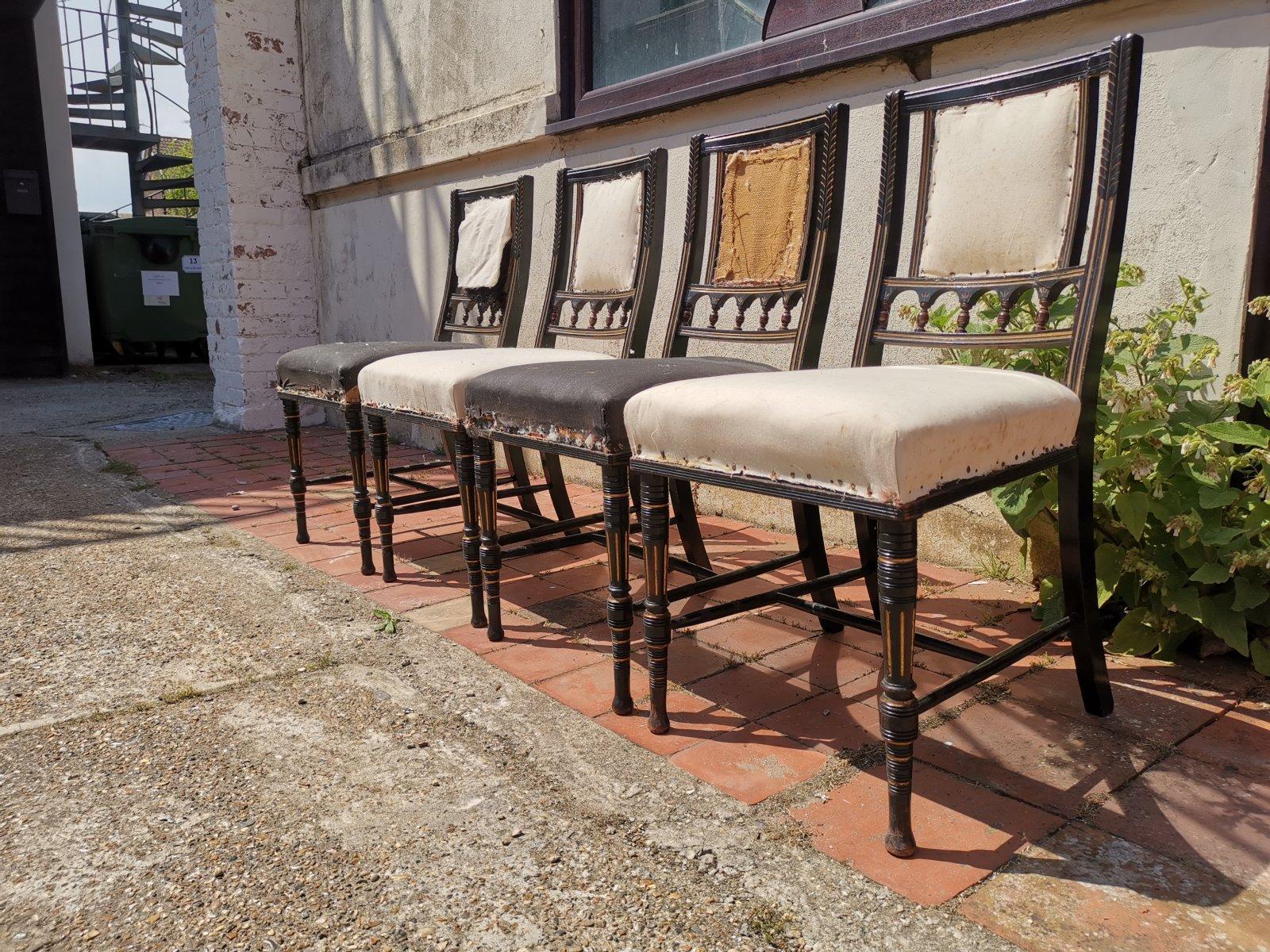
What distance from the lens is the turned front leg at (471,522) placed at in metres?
2.05

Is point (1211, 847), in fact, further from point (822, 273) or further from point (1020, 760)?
point (822, 273)

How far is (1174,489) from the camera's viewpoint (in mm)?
1757

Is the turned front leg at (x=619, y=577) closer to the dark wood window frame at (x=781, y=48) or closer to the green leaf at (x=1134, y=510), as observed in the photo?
the green leaf at (x=1134, y=510)

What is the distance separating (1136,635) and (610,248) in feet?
4.93

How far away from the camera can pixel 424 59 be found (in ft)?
14.7

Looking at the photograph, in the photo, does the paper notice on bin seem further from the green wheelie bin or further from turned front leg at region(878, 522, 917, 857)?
turned front leg at region(878, 522, 917, 857)

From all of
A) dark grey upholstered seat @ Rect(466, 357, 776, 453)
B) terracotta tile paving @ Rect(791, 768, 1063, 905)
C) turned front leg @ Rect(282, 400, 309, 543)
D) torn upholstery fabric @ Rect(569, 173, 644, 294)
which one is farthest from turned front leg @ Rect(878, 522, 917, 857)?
turned front leg @ Rect(282, 400, 309, 543)

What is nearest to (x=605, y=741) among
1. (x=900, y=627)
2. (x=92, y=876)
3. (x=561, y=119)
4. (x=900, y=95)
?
(x=900, y=627)

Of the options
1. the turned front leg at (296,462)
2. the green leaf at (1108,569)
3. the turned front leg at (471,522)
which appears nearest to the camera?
the green leaf at (1108,569)

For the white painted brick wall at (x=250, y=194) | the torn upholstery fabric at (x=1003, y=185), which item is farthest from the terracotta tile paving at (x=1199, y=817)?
the white painted brick wall at (x=250, y=194)

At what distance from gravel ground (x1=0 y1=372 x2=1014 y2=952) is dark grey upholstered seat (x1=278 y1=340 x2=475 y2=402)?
604 millimetres

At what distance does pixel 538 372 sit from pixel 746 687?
74cm

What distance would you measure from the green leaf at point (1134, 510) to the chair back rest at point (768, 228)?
63cm

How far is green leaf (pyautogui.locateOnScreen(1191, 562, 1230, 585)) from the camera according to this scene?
1.68 m
